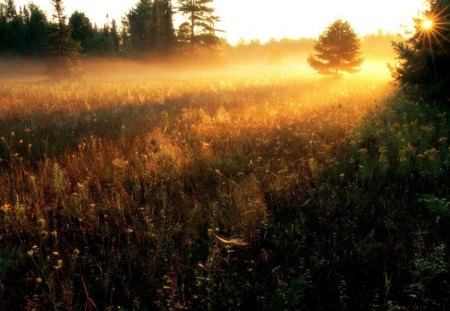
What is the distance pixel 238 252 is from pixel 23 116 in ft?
24.9

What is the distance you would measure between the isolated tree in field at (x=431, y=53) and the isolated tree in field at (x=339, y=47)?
A: 29.9 ft

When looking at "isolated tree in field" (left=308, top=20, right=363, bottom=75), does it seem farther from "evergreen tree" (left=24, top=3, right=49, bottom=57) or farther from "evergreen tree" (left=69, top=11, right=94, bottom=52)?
"evergreen tree" (left=24, top=3, right=49, bottom=57)

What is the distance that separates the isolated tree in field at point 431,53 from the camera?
6965 millimetres

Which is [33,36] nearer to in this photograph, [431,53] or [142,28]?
[142,28]

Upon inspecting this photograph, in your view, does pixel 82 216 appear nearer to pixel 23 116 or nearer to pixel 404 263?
pixel 404 263

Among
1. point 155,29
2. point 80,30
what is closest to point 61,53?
point 80,30

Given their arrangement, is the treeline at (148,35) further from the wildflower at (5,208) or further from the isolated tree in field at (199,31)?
the wildflower at (5,208)

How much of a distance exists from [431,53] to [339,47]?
1047 centimetres

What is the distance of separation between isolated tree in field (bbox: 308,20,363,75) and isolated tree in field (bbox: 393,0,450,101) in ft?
29.9

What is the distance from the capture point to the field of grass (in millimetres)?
2584

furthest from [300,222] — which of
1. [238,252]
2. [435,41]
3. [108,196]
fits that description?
[435,41]

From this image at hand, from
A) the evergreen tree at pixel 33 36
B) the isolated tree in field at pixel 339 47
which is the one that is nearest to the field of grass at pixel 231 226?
the isolated tree in field at pixel 339 47

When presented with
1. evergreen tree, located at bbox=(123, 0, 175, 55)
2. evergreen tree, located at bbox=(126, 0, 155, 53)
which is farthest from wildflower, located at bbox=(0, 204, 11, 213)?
evergreen tree, located at bbox=(126, 0, 155, 53)

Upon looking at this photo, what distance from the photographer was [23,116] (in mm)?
8234
